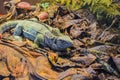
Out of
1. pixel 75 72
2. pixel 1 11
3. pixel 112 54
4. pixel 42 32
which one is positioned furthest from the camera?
pixel 1 11

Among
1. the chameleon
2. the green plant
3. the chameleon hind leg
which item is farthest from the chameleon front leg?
the green plant

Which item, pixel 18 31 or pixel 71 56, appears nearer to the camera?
pixel 71 56

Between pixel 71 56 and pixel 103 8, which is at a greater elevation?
pixel 103 8

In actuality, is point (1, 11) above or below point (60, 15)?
below

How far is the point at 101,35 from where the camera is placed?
5.28 ft

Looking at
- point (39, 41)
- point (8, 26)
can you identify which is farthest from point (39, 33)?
point (8, 26)

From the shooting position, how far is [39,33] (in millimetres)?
1535

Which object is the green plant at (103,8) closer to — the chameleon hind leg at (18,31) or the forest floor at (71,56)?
the forest floor at (71,56)

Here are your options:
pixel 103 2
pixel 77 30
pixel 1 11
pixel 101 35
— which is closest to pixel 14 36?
pixel 77 30

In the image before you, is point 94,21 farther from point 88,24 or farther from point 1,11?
point 1,11

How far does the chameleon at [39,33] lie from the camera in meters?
1.42

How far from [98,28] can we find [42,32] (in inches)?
14.2

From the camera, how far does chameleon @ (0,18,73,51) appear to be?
142 cm

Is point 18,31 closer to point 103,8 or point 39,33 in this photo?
point 39,33
